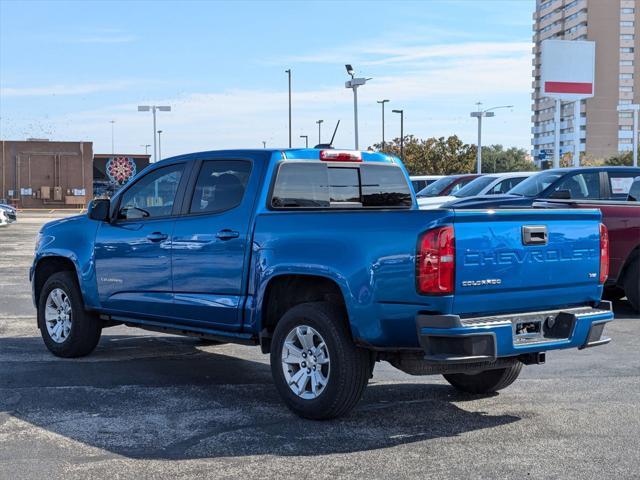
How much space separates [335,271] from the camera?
5.97 meters

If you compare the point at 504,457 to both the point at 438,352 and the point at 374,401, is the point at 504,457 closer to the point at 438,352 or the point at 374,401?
the point at 438,352

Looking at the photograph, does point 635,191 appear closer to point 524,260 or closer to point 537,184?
point 537,184

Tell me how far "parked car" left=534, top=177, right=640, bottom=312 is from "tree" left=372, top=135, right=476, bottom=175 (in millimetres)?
60959

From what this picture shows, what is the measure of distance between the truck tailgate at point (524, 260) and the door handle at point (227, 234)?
1977mm

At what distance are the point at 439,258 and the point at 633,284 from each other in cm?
696

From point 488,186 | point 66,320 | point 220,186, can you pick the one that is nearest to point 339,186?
point 220,186

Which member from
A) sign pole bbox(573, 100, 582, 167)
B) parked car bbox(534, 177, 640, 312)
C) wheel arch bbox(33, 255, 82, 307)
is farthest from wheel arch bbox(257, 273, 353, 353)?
sign pole bbox(573, 100, 582, 167)

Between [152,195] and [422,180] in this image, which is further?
[422,180]

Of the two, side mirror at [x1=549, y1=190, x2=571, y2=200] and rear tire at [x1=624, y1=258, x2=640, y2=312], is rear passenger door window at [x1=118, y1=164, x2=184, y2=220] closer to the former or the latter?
side mirror at [x1=549, y1=190, x2=571, y2=200]

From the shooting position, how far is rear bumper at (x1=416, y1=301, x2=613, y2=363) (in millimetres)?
5461

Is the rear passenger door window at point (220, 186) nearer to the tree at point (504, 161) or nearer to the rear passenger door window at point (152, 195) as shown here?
the rear passenger door window at point (152, 195)

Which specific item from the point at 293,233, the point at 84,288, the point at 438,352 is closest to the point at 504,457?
the point at 438,352

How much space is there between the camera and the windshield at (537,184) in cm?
1309

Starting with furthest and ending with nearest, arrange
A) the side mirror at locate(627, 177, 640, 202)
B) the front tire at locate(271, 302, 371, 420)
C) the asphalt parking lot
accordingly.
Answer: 1. the side mirror at locate(627, 177, 640, 202)
2. the front tire at locate(271, 302, 371, 420)
3. the asphalt parking lot
